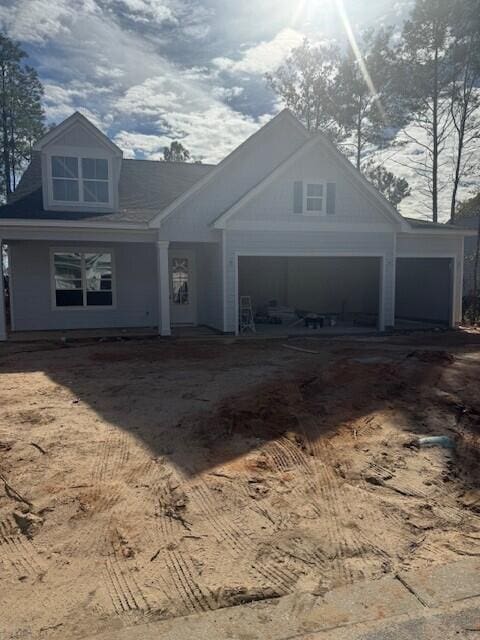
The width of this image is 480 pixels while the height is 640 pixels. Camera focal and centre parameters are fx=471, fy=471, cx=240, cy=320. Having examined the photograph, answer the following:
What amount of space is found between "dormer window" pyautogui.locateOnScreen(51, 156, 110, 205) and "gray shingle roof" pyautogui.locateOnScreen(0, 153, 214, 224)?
1.82 ft

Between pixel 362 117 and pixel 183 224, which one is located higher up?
pixel 362 117

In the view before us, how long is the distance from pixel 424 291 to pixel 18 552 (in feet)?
54.5

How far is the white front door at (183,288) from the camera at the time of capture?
50.0 ft

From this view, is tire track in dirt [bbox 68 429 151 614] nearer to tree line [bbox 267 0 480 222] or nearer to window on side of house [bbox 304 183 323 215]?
window on side of house [bbox 304 183 323 215]

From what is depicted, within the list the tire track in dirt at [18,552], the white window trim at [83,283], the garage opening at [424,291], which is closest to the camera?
the tire track in dirt at [18,552]

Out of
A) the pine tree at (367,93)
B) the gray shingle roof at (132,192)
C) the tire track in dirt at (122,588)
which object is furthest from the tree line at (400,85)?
the tire track in dirt at (122,588)

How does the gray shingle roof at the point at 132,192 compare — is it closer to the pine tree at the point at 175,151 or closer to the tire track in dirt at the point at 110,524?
the tire track in dirt at the point at 110,524

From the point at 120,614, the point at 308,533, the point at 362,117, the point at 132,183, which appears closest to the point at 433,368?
the point at 308,533

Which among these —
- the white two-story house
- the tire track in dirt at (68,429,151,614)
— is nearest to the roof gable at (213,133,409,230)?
the white two-story house

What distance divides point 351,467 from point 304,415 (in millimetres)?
1356

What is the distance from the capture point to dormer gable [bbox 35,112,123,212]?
1324 centimetres

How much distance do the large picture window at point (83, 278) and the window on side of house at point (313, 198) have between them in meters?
6.11

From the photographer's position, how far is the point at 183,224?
43.4ft

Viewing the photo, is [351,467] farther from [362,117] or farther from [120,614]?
[362,117]
